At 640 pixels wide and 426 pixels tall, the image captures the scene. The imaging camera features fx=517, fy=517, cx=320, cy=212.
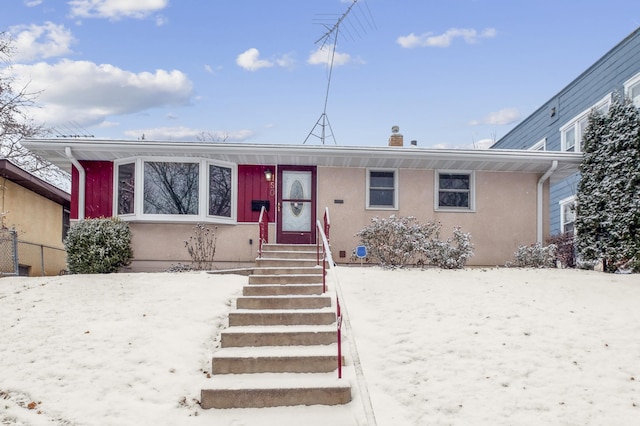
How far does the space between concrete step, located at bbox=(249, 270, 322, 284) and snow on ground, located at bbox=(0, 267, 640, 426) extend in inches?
19.7

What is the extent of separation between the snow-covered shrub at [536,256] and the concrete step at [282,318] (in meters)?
6.59

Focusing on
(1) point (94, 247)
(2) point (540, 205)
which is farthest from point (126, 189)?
(2) point (540, 205)

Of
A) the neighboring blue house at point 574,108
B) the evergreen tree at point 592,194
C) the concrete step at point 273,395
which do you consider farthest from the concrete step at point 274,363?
the neighboring blue house at point 574,108

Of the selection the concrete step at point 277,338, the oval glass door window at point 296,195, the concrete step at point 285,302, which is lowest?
the concrete step at point 277,338

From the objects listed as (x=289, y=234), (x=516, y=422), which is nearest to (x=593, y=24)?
(x=289, y=234)

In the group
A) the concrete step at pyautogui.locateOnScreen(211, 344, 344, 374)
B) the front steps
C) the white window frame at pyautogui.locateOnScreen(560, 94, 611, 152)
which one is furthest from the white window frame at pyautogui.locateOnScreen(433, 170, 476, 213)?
the concrete step at pyautogui.locateOnScreen(211, 344, 344, 374)

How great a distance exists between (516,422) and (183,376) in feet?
12.2

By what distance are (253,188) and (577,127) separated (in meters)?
10.8

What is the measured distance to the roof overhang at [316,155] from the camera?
11461 mm

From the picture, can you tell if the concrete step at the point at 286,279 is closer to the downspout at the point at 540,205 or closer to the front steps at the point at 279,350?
the front steps at the point at 279,350

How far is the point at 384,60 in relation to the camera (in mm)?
15586

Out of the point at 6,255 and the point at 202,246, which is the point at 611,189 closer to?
the point at 202,246

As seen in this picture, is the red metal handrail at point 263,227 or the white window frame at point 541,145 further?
the white window frame at point 541,145

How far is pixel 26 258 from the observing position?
556 inches
